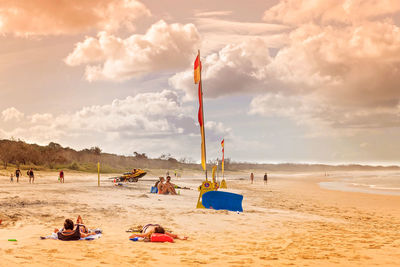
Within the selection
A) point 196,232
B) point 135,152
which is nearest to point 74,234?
point 196,232

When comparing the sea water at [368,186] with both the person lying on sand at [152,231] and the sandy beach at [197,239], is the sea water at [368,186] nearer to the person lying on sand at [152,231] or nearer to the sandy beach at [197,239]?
the sandy beach at [197,239]

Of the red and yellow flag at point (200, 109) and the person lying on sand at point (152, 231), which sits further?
the red and yellow flag at point (200, 109)

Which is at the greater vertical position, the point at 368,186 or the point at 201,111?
the point at 201,111

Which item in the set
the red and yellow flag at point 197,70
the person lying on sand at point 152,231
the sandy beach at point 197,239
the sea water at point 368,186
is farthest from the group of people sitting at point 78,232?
the sea water at point 368,186

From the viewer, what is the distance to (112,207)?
14547 mm

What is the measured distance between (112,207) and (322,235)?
26.8 ft

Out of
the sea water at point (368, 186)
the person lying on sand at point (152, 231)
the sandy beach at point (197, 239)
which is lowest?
the sea water at point (368, 186)

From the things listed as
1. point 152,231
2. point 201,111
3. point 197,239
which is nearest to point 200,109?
point 201,111

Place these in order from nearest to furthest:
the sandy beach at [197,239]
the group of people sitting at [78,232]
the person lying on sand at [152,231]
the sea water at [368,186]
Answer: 1. the sandy beach at [197,239]
2. the group of people sitting at [78,232]
3. the person lying on sand at [152,231]
4. the sea water at [368,186]

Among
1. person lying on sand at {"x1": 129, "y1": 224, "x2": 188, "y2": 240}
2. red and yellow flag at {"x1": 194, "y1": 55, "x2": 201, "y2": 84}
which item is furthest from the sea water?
person lying on sand at {"x1": 129, "y1": 224, "x2": 188, "y2": 240}

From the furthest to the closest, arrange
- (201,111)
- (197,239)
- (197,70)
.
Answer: (197,70) → (201,111) → (197,239)

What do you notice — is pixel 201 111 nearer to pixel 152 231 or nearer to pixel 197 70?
pixel 197 70

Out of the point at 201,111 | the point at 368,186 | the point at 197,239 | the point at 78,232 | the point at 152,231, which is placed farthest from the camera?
the point at 368,186

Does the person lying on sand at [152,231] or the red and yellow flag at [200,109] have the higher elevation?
the red and yellow flag at [200,109]
